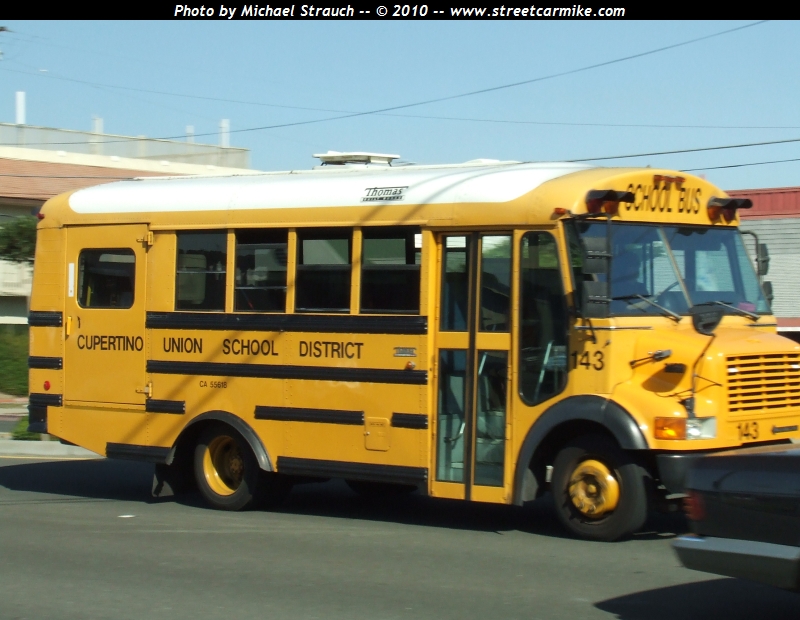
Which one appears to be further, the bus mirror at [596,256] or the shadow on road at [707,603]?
the bus mirror at [596,256]

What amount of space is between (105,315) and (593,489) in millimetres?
5176

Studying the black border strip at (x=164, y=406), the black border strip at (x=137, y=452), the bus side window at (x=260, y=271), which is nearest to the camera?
the bus side window at (x=260, y=271)

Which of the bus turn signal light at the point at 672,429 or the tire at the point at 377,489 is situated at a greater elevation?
the bus turn signal light at the point at 672,429

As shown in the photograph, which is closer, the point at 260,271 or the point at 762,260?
the point at 762,260

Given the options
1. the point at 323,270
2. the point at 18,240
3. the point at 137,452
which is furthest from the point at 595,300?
the point at 18,240

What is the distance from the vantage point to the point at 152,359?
10.7m

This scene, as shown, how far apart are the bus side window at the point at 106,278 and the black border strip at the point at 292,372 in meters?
0.78

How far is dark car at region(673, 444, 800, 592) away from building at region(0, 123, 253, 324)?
24.7 m

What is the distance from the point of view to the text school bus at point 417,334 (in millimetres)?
8289

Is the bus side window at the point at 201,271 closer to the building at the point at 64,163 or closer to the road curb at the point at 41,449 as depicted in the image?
the road curb at the point at 41,449

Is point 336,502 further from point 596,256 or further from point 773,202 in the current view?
point 773,202

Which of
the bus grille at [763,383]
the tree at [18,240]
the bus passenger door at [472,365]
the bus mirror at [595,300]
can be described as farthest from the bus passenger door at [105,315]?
the tree at [18,240]

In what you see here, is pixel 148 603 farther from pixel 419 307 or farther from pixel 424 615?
pixel 419 307

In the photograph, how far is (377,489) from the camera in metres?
11.3
